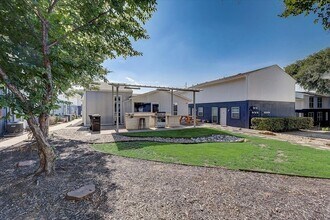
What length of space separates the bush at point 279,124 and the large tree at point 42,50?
1445 cm

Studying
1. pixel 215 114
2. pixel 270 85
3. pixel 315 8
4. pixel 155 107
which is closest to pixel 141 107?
pixel 155 107

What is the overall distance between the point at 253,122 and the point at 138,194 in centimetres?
1546

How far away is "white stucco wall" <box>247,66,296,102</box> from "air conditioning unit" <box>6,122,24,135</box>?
18580 millimetres

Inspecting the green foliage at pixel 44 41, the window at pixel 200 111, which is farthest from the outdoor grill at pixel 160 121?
the green foliage at pixel 44 41

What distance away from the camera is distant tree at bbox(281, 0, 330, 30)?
4.13 meters

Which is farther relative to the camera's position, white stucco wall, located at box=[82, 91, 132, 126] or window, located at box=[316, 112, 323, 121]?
window, located at box=[316, 112, 323, 121]

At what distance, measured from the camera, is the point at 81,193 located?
11.4 feet

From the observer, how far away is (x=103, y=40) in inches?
277

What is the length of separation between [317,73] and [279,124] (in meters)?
13.0

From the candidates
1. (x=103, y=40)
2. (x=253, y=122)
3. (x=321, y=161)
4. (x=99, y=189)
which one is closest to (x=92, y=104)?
(x=103, y=40)

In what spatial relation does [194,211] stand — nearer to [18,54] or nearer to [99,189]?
[99,189]

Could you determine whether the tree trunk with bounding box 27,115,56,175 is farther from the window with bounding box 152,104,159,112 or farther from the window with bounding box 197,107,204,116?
the window with bounding box 197,107,204,116

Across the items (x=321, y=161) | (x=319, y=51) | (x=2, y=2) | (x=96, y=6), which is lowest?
(x=321, y=161)

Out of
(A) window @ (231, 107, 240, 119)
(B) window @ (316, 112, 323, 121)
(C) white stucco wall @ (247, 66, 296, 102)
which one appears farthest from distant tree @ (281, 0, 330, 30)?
(B) window @ (316, 112, 323, 121)
